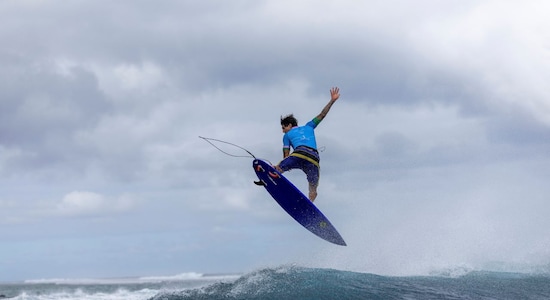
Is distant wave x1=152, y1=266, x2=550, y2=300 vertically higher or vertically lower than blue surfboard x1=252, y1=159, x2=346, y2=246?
lower

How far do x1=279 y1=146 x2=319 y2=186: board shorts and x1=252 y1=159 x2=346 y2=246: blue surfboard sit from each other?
0.34 metres

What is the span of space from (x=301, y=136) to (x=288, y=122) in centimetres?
48

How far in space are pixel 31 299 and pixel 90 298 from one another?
3.59 meters

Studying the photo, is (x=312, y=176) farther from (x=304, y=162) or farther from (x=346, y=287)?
(x=346, y=287)

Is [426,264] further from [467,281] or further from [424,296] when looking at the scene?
[424,296]

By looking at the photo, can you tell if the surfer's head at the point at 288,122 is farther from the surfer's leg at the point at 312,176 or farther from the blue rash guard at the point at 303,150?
the surfer's leg at the point at 312,176

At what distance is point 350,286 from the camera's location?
511 inches

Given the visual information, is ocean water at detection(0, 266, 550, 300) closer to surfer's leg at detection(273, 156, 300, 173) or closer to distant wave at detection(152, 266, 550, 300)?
distant wave at detection(152, 266, 550, 300)

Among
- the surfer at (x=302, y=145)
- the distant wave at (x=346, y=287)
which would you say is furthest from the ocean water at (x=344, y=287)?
the surfer at (x=302, y=145)

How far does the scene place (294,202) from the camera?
14.1m

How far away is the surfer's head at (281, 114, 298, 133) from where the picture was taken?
13.5 metres

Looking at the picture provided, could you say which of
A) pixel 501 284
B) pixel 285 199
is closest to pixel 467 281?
pixel 501 284

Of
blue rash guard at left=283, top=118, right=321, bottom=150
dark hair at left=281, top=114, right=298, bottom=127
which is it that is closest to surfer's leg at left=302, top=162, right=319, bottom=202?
blue rash guard at left=283, top=118, right=321, bottom=150

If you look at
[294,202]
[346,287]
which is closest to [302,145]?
[294,202]
